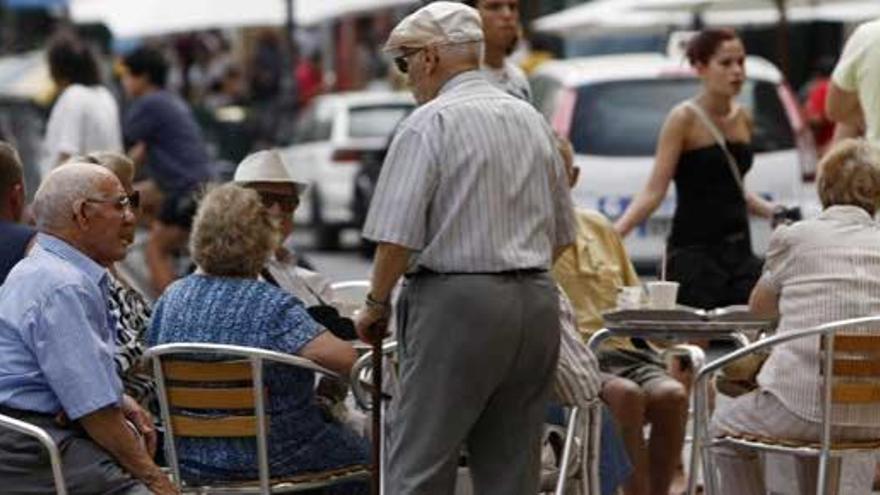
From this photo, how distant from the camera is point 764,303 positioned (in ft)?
29.9

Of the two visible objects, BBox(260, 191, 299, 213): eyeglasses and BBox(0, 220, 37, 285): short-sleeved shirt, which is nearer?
BBox(0, 220, 37, 285): short-sleeved shirt

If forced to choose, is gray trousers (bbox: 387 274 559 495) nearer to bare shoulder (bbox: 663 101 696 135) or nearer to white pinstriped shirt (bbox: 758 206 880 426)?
white pinstriped shirt (bbox: 758 206 880 426)

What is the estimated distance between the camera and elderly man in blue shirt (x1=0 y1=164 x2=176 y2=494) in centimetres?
768

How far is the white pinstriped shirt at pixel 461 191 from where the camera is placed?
25.6 feet

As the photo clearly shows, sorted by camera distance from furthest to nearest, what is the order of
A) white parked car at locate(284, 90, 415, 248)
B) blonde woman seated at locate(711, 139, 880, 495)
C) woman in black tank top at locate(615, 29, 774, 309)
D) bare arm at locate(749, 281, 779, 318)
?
white parked car at locate(284, 90, 415, 248), woman in black tank top at locate(615, 29, 774, 309), bare arm at locate(749, 281, 779, 318), blonde woman seated at locate(711, 139, 880, 495)

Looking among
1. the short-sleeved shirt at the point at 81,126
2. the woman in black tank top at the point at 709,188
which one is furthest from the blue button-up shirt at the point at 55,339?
the short-sleeved shirt at the point at 81,126

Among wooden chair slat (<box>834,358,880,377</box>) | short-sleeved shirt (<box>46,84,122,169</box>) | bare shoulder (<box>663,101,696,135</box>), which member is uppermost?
bare shoulder (<box>663,101,696,135</box>)

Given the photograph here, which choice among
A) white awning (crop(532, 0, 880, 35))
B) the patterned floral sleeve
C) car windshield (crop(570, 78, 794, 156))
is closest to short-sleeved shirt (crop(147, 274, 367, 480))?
the patterned floral sleeve

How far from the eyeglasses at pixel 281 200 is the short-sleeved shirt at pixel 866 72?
9.72 feet

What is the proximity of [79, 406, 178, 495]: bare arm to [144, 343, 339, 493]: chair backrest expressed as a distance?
1.42 feet

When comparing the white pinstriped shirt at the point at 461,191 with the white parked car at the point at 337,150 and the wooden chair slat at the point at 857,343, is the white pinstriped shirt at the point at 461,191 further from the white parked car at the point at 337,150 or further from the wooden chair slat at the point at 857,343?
the white parked car at the point at 337,150

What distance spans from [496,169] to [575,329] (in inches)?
44.3

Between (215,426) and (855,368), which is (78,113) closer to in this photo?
(215,426)

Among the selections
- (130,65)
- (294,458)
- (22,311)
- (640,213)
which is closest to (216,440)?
(294,458)
